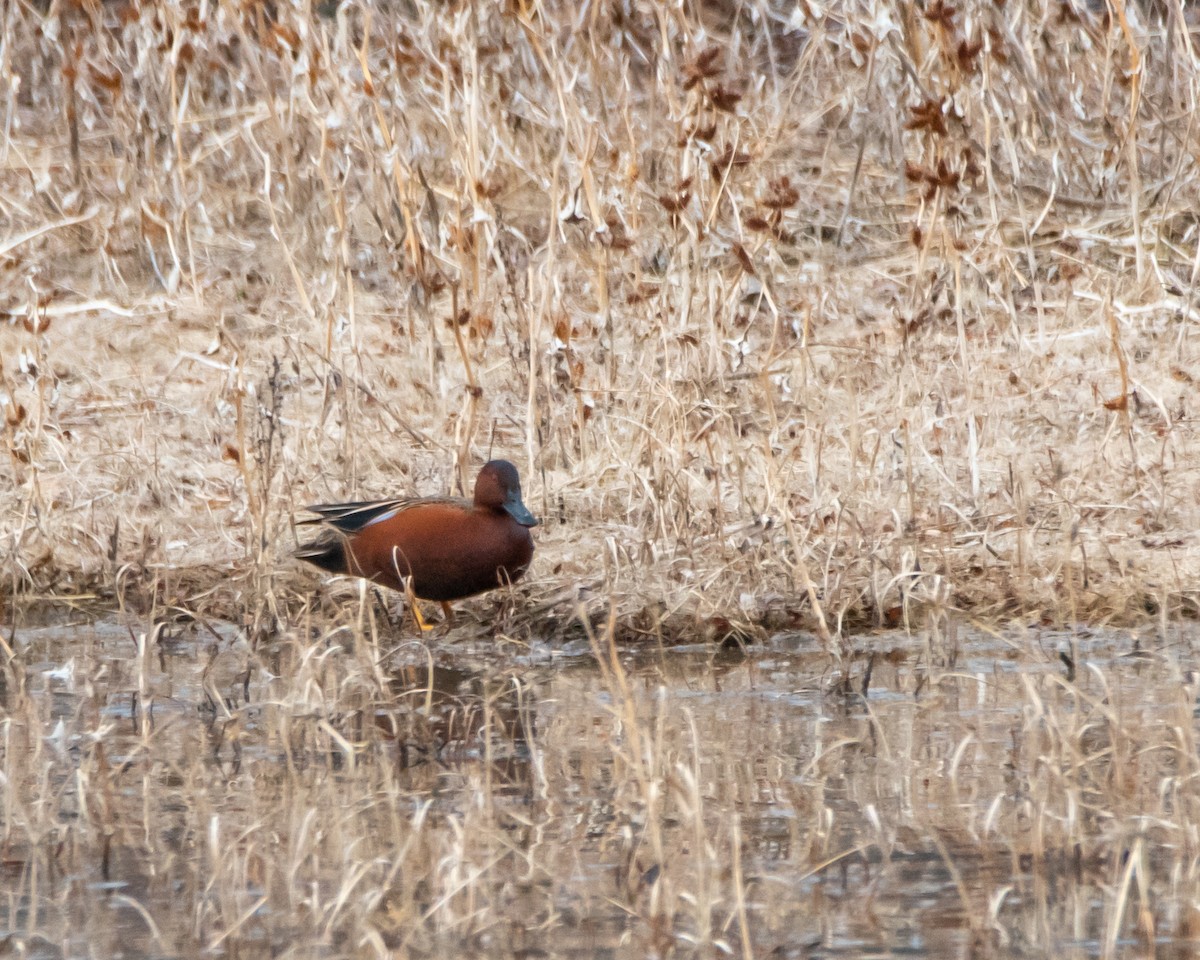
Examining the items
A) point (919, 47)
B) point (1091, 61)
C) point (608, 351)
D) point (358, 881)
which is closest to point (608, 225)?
point (608, 351)

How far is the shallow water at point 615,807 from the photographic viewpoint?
3303 mm

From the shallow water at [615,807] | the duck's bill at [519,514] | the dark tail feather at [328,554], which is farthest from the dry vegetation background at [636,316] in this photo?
the shallow water at [615,807]

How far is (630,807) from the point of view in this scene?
12.9ft

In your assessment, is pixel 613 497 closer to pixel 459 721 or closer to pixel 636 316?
pixel 636 316

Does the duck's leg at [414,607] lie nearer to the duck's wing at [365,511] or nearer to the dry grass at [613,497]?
the dry grass at [613,497]

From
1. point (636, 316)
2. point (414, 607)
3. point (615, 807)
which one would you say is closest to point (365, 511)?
point (414, 607)

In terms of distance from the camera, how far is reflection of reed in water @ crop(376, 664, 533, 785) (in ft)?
14.6

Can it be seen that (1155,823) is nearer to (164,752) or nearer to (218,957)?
(218,957)

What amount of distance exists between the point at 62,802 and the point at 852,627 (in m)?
2.48

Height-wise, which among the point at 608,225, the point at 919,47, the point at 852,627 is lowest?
the point at 852,627

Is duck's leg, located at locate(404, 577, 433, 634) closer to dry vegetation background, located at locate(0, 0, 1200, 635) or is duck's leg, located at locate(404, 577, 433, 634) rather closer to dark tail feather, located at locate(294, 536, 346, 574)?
dark tail feather, located at locate(294, 536, 346, 574)

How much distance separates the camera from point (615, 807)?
13.1ft

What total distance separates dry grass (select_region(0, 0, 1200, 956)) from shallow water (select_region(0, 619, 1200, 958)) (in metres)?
0.02

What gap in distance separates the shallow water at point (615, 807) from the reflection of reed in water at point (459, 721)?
13mm
